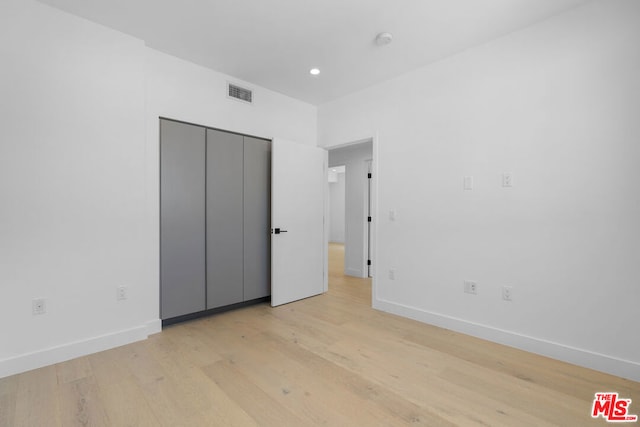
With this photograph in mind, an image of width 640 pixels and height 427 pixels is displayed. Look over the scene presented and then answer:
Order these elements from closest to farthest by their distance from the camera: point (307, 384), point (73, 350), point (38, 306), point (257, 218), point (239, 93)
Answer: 1. point (307, 384)
2. point (38, 306)
3. point (73, 350)
4. point (239, 93)
5. point (257, 218)

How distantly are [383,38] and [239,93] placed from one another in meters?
1.74

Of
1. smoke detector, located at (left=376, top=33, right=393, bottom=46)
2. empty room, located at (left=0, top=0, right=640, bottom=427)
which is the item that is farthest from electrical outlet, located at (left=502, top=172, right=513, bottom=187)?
smoke detector, located at (left=376, top=33, right=393, bottom=46)

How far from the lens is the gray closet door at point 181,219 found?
2861 mm

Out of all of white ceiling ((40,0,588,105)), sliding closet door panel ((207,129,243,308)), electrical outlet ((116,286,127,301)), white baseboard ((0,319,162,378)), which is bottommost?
white baseboard ((0,319,162,378))

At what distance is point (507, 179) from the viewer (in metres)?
2.55

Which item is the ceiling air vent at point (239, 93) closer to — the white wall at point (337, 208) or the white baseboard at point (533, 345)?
the white baseboard at point (533, 345)

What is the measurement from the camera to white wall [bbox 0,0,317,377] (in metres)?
2.10

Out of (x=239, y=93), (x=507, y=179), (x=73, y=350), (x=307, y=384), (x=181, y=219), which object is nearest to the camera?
(x=307, y=384)

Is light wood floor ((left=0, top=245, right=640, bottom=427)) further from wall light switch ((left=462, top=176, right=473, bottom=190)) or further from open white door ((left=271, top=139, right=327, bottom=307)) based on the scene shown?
wall light switch ((left=462, top=176, right=473, bottom=190))

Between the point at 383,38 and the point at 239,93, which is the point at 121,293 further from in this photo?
the point at 383,38

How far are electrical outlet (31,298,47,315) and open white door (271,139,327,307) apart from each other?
2.02 metres

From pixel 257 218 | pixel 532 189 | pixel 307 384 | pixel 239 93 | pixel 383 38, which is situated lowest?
pixel 307 384

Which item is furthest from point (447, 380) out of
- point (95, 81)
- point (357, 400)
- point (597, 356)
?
point (95, 81)

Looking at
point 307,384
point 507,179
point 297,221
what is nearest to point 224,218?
point 297,221
